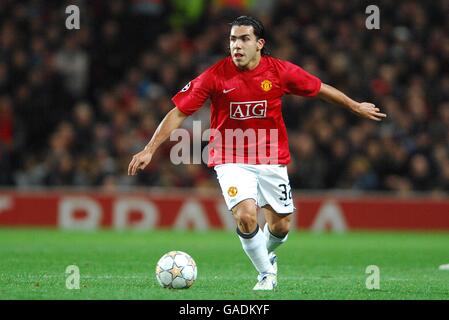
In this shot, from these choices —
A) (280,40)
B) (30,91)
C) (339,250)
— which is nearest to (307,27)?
(280,40)

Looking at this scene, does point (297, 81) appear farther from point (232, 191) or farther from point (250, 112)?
point (232, 191)

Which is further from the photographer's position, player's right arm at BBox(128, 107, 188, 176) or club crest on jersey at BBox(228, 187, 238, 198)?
club crest on jersey at BBox(228, 187, 238, 198)

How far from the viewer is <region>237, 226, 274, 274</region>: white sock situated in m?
7.64

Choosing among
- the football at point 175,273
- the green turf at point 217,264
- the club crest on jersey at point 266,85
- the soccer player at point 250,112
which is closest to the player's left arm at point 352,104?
the soccer player at point 250,112

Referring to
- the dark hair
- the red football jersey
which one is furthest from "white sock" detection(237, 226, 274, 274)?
the dark hair

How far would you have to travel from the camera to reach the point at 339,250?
12492mm

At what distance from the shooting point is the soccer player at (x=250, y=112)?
788cm

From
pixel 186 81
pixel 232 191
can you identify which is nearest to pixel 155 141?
pixel 232 191

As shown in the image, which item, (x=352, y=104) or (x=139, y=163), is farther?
→ (x=352, y=104)

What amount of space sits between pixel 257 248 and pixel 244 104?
118 cm

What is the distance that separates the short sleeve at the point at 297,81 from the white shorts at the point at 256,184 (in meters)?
0.65

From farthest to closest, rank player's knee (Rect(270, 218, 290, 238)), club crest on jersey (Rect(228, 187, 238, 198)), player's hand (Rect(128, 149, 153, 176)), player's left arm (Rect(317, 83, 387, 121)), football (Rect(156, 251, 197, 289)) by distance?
player's knee (Rect(270, 218, 290, 238))
player's left arm (Rect(317, 83, 387, 121))
club crest on jersey (Rect(228, 187, 238, 198))
football (Rect(156, 251, 197, 289))
player's hand (Rect(128, 149, 153, 176))

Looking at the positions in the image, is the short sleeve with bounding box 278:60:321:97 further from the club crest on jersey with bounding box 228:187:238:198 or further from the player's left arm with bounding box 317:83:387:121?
the club crest on jersey with bounding box 228:187:238:198

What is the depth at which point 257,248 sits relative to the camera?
766 centimetres
